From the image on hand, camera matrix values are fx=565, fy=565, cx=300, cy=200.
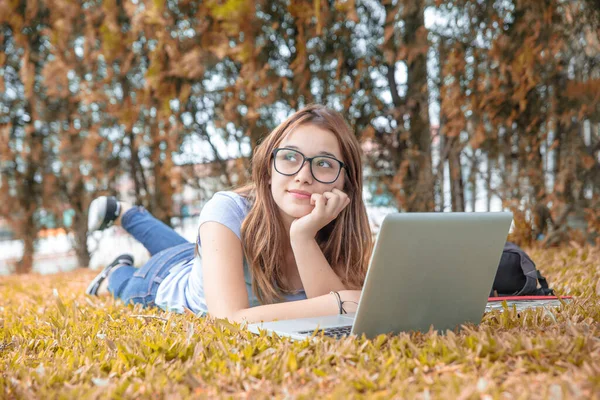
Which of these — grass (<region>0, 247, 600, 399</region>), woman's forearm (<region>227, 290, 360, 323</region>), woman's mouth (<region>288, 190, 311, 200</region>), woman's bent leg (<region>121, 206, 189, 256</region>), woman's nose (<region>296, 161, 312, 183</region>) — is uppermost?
woman's nose (<region>296, 161, 312, 183</region>)

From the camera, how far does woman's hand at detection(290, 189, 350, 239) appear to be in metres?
1.87

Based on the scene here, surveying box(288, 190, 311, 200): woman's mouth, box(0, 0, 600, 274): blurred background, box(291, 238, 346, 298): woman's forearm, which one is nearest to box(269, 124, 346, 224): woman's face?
box(288, 190, 311, 200): woman's mouth

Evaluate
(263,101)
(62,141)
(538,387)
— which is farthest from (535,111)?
(62,141)

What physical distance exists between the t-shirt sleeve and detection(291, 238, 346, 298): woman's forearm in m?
0.24

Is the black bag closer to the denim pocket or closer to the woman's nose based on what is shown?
the woman's nose

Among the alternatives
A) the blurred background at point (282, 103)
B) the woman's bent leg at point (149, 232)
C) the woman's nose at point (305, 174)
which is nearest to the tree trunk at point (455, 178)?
the blurred background at point (282, 103)

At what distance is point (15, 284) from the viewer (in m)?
3.93

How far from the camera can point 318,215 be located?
1.87 meters

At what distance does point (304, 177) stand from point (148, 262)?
132cm

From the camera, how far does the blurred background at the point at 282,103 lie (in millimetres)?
4121

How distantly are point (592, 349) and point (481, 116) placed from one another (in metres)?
3.15

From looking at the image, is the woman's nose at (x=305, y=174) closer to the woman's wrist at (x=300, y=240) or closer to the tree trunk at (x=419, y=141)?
the woman's wrist at (x=300, y=240)

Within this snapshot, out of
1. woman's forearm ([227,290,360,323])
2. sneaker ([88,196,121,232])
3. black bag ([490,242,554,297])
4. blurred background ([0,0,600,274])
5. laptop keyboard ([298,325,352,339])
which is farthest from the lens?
blurred background ([0,0,600,274])

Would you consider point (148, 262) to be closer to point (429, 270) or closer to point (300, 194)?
point (300, 194)
